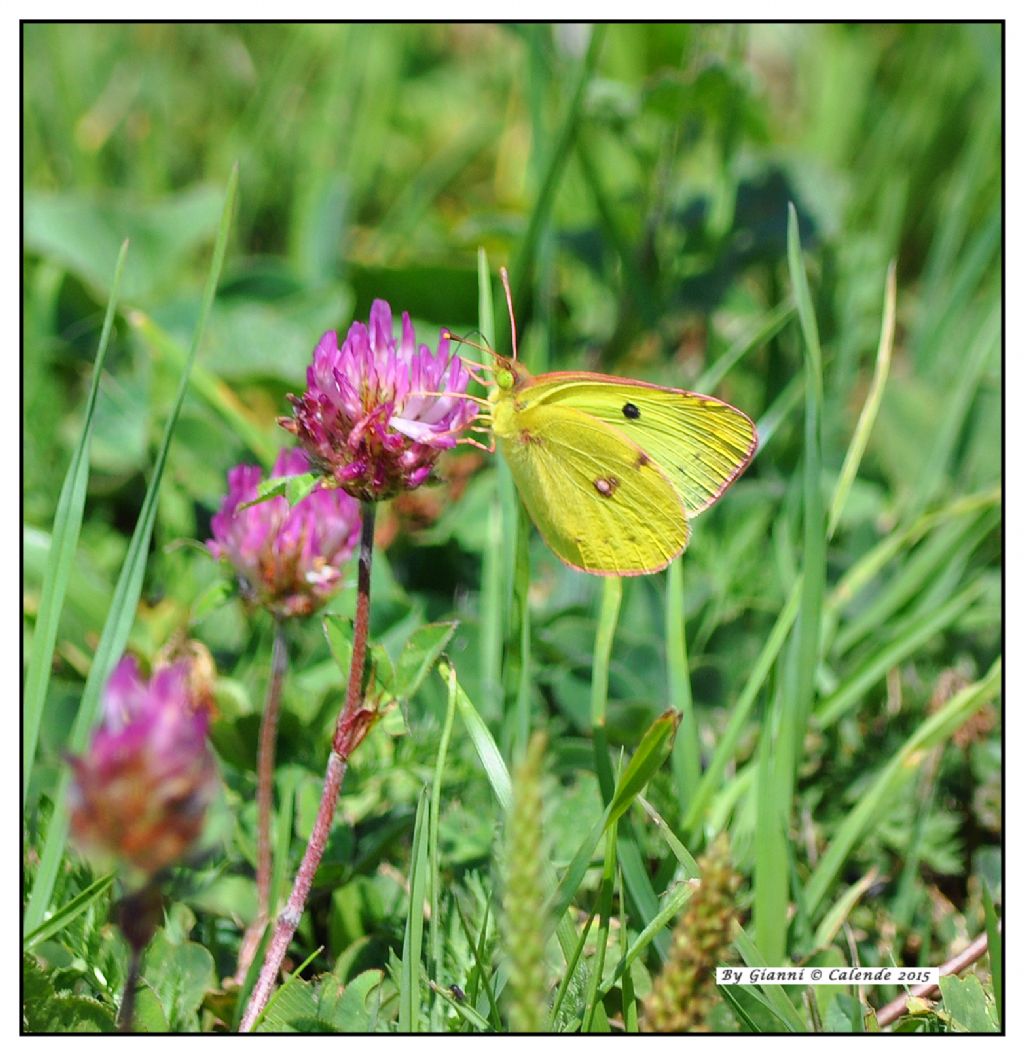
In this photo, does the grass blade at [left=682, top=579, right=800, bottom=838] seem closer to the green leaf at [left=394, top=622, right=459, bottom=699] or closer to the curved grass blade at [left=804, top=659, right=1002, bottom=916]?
the curved grass blade at [left=804, top=659, right=1002, bottom=916]

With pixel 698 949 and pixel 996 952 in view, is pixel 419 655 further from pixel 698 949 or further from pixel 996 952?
pixel 996 952

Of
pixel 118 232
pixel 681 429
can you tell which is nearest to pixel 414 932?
pixel 681 429

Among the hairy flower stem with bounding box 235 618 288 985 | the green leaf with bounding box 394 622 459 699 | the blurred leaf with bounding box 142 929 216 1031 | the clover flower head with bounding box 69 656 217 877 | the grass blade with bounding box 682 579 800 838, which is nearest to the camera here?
the clover flower head with bounding box 69 656 217 877

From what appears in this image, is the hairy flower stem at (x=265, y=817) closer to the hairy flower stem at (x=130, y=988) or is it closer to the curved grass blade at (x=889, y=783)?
the hairy flower stem at (x=130, y=988)

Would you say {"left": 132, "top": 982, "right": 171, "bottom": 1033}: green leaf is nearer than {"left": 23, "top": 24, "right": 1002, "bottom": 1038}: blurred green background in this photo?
Yes

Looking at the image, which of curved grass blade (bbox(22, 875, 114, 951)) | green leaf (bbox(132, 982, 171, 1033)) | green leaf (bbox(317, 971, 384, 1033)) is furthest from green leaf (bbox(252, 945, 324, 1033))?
curved grass blade (bbox(22, 875, 114, 951))
